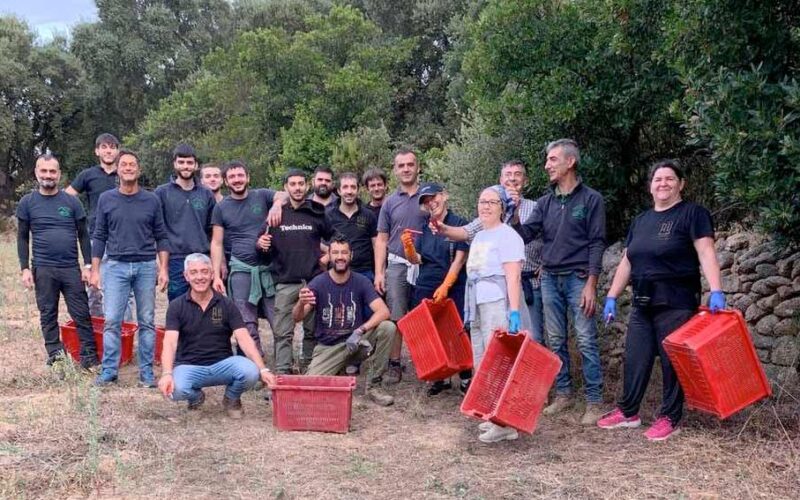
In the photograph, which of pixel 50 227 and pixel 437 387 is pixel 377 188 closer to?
pixel 437 387

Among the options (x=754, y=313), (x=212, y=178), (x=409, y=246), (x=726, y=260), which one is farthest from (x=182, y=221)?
(x=754, y=313)

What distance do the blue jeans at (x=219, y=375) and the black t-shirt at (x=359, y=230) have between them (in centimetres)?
166

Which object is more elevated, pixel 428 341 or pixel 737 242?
pixel 737 242

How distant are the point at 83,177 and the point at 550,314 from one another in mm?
4593

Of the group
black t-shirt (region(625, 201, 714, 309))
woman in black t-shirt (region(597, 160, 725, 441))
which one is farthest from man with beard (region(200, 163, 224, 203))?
black t-shirt (region(625, 201, 714, 309))

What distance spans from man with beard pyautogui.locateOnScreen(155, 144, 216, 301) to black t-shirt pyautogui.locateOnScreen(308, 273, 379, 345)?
1363mm

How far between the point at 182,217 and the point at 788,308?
17.2 feet

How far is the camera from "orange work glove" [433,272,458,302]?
5973mm

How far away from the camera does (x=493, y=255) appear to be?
5.27 m

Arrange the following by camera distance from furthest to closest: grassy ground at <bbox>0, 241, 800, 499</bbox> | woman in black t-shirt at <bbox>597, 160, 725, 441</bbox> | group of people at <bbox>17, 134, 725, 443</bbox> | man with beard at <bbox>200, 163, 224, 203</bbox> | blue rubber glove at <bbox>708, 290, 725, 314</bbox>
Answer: man with beard at <bbox>200, 163, 224, 203</bbox>, group of people at <bbox>17, 134, 725, 443</bbox>, woman in black t-shirt at <bbox>597, 160, 725, 441</bbox>, blue rubber glove at <bbox>708, 290, 725, 314</bbox>, grassy ground at <bbox>0, 241, 800, 499</bbox>

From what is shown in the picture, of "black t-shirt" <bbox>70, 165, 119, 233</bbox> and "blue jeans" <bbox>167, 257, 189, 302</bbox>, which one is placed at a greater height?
"black t-shirt" <bbox>70, 165, 119, 233</bbox>

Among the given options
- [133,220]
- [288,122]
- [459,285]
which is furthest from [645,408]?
[288,122]

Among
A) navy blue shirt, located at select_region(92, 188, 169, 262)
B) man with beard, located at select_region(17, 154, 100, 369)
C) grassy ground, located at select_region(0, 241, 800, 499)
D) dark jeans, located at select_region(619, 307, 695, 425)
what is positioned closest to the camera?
grassy ground, located at select_region(0, 241, 800, 499)

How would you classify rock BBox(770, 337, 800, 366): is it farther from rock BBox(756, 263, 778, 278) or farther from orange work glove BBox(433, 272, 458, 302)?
orange work glove BBox(433, 272, 458, 302)
